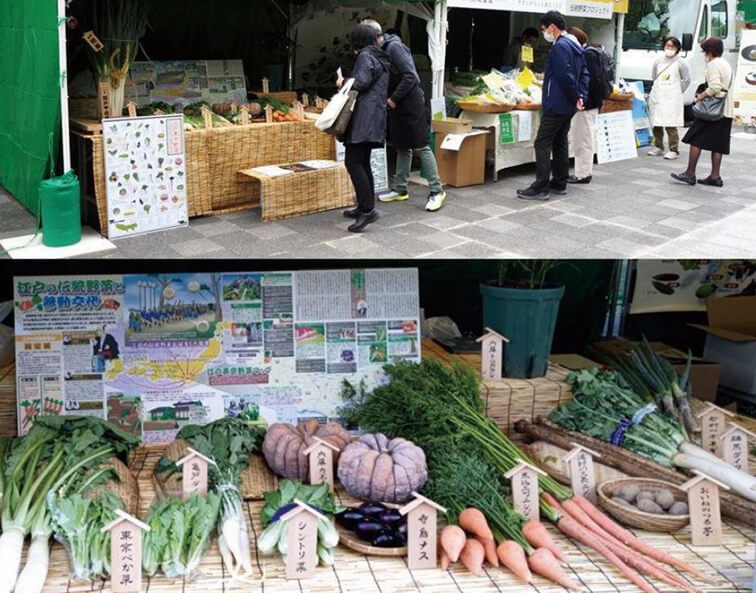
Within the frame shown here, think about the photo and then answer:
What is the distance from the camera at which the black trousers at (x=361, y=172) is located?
564cm

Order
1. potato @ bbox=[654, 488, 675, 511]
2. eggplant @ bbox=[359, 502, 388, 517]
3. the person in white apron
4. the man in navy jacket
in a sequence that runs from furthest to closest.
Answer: the person in white apron < the man in navy jacket < potato @ bbox=[654, 488, 675, 511] < eggplant @ bbox=[359, 502, 388, 517]

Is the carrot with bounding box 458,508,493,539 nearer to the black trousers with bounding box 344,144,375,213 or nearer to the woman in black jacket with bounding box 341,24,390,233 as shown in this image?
the woman in black jacket with bounding box 341,24,390,233

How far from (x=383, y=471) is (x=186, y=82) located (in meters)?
4.87

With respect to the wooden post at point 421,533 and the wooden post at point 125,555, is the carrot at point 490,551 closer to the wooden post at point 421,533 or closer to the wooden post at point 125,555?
the wooden post at point 421,533

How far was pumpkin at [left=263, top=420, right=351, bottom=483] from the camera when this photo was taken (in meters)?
3.22

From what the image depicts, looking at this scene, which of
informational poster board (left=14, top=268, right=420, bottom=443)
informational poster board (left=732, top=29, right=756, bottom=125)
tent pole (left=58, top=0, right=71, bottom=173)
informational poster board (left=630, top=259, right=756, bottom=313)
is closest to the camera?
informational poster board (left=14, top=268, right=420, bottom=443)

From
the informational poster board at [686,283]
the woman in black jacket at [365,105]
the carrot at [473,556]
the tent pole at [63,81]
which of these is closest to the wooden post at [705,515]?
the carrot at [473,556]

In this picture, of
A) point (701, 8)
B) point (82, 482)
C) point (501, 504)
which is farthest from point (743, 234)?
point (701, 8)

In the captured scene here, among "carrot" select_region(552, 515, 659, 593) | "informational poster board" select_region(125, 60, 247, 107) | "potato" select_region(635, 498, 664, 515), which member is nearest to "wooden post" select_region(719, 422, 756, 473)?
"potato" select_region(635, 498, 664, 515)

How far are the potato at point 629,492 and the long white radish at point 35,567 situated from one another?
210 centimetres

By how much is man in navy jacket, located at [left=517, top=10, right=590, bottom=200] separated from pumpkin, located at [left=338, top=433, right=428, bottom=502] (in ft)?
14.0

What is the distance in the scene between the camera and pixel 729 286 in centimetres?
476

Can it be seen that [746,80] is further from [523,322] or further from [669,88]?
[523,322]

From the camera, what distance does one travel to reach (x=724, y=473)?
10.7ft
